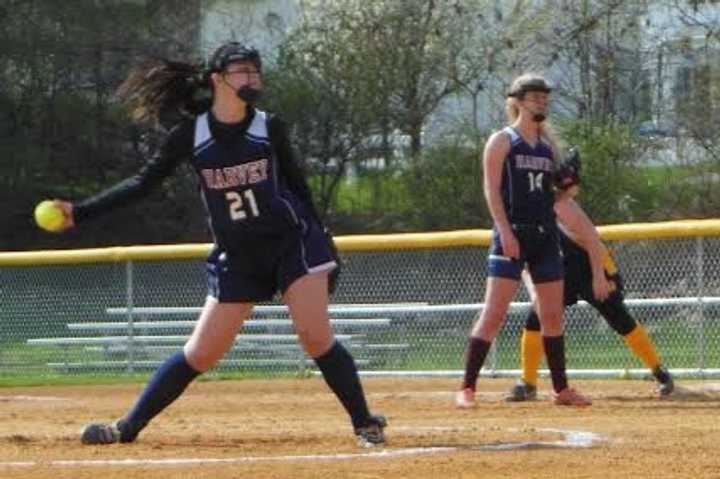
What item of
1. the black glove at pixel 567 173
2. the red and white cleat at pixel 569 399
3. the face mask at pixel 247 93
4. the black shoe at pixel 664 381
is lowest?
the black shoe at pixel 664 381

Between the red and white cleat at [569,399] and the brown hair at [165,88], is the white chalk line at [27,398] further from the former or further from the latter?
the brown hair at [165,88]

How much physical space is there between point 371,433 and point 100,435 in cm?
128

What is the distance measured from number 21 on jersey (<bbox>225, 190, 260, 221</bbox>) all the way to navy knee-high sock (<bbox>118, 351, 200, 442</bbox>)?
→ 765 millimetres

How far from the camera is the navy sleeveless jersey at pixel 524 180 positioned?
1055 cm

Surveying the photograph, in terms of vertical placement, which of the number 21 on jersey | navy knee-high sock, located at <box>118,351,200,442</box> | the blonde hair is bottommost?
navy knee-high sock, located at <box>118,351,200,442</box>

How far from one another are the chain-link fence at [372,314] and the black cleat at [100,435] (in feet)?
22.4

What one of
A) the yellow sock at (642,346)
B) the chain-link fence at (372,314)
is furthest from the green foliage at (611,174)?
the yellow sock at (642,346)

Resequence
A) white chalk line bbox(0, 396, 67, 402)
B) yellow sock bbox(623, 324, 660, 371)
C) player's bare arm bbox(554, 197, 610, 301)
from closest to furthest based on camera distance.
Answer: player's bare arm bbox(554, 197, 610, 301)
yellow sock bbox(623, 324, 660, 371)
white chalk line bbox(0, 396, 67, 402)

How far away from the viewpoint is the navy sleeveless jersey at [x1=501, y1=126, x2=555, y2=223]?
10.5 m

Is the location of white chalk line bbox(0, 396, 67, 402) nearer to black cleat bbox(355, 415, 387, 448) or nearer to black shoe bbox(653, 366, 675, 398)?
black shoe bbox(653, 366, 675, 398)

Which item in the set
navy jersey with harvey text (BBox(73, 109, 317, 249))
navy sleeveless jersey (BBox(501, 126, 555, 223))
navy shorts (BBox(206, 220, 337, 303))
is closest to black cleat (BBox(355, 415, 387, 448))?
navy shorts (BBox(206, 220, 337, 303))

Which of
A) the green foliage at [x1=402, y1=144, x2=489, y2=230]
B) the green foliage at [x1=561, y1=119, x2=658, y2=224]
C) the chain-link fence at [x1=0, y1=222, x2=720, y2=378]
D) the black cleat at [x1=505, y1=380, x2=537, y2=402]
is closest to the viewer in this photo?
the black cleat at [x1=505, y1=380, x2=537, y2=402]

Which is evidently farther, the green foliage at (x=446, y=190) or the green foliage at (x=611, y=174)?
the green foliage at (x=446, y=190)

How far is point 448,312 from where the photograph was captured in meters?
15.8
